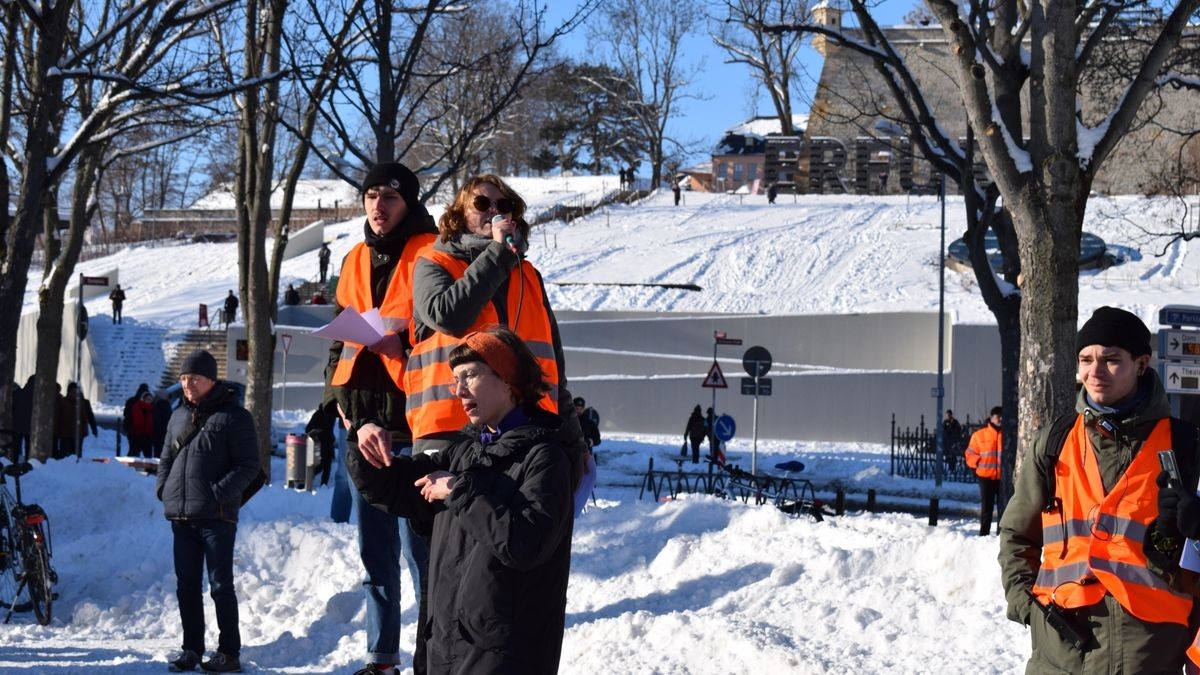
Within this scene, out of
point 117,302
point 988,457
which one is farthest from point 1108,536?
point 117,302

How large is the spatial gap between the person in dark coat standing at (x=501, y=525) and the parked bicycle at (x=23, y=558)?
6.02m

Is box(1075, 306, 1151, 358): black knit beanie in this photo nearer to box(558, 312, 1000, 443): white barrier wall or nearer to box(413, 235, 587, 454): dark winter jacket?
box(413, 235, 587, 454): dark winter jacket

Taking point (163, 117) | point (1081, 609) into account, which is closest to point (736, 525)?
point (1081, 609)

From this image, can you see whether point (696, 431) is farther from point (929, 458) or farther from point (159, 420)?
point (159, 420)

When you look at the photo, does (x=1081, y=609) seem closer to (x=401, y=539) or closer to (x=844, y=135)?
(x=401, y=539)

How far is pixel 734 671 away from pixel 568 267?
143 ft

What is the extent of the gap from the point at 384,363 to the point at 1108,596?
2856 millimetres

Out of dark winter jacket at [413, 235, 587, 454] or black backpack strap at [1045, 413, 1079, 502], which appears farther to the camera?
dark winter jacket at [413, 235, 587, 454]

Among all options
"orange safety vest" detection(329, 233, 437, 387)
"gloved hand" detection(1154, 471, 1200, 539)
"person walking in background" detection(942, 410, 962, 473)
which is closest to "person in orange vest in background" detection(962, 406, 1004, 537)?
"orange safety vest" detection(329, 233, 437, 387)

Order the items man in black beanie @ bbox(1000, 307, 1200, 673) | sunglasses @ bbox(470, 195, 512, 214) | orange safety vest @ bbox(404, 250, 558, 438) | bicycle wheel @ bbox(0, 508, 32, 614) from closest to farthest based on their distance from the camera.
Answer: man in black beanie @ bbox(1000, 307, 1200, 673) < orange safety vest @ bbox(404, 250, 558, 438) < sunglasses @ bbox(470, 195, 512, 214) < bicycle wheel @ bbox(0, 508, 32, 614)

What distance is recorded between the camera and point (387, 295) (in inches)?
242

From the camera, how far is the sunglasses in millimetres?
5711

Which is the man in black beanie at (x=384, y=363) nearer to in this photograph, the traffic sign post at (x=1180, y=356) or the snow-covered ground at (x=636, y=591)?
the snow-covered ground at (x=636, y=591)

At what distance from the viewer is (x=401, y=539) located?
647cm
